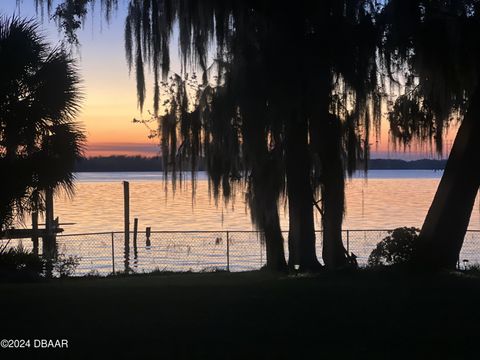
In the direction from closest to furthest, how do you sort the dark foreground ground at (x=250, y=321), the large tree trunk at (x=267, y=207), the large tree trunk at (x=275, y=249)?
the dark foreground ground at (x=250, y=321) < the large tree trunk at (x=267, y=207) < the large tree trunk at (x=275, y=249)

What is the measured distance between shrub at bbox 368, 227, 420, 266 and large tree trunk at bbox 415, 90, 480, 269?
1.28 m

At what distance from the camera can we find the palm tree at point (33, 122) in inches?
512

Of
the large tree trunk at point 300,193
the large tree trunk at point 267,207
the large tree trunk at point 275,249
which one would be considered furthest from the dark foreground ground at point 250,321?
the large tree trunk at point 275,249

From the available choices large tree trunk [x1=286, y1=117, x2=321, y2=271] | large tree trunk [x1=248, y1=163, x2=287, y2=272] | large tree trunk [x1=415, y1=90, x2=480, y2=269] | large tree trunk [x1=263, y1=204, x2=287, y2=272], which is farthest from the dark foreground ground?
large tree trunk [x1=263, y1=204, x2=287, y2=272]

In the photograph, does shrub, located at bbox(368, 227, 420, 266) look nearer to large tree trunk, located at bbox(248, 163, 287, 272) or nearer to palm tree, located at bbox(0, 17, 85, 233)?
large tree trunk, located at bbox(248, 163, 287, 272)

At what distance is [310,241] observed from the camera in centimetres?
1384

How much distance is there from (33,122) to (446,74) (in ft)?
23.0

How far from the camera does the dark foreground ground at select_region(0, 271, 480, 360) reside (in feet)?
19.4

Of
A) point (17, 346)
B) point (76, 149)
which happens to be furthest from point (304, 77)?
point (17, 346)

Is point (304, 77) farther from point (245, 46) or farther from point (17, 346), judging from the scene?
point (17, 346)

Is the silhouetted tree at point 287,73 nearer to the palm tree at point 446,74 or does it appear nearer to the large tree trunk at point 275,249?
the palm tree at point 446,74

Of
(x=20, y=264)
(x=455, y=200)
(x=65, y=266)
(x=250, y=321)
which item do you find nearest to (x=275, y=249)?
(x=65, y=266)

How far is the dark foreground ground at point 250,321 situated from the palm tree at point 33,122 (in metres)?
4.51

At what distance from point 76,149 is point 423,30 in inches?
256
